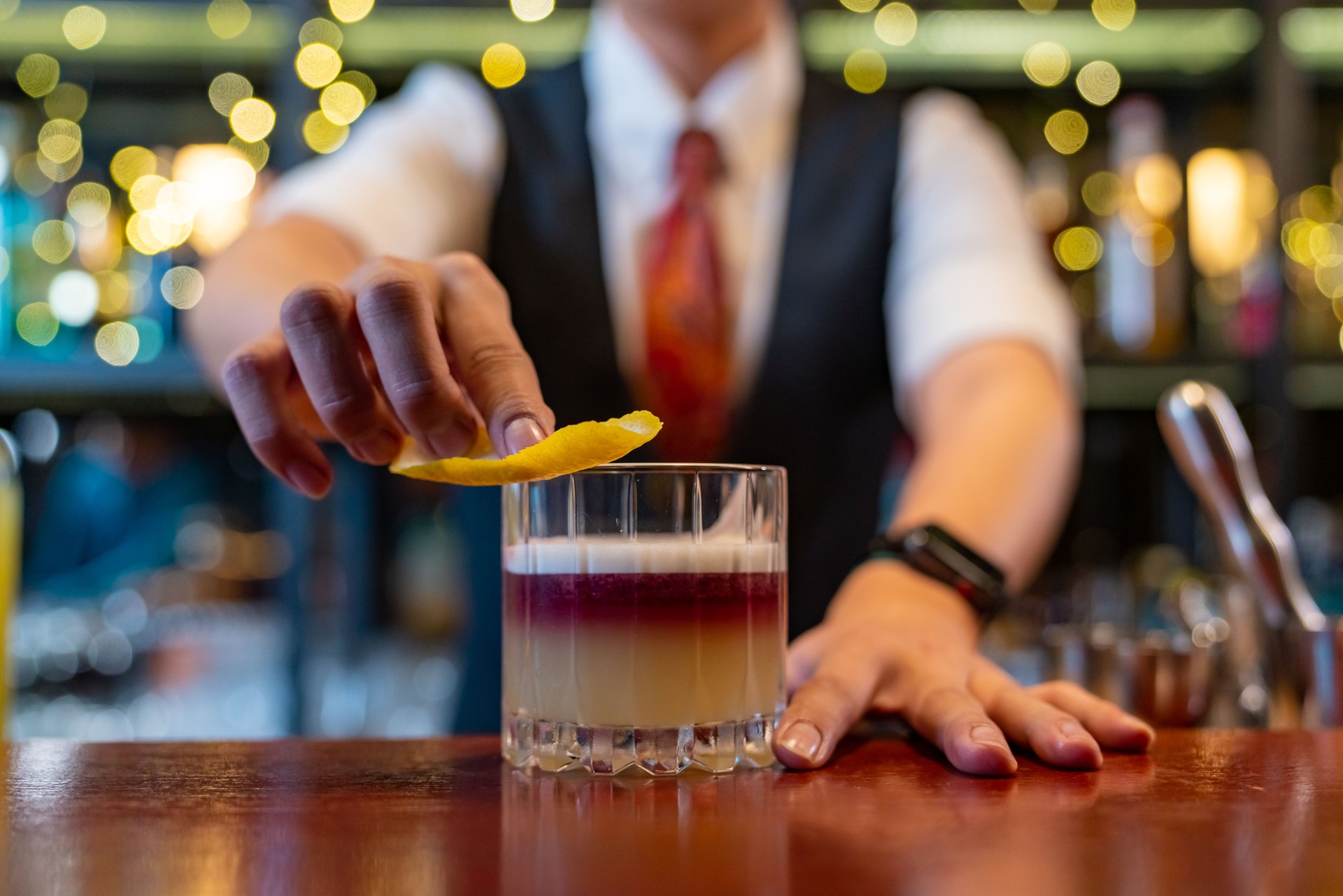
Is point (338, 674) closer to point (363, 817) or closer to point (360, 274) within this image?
point (360, 274)

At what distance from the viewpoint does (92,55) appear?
240 cm

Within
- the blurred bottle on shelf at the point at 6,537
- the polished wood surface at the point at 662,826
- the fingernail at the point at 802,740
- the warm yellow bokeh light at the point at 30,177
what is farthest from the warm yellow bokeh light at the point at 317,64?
the fingernail at the point at 802,740

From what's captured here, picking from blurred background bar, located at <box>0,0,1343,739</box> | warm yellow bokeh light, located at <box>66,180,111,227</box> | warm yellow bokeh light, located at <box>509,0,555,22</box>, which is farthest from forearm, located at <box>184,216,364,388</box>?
warm yellow bokeh light, located at <box>66,180,111,227</box>

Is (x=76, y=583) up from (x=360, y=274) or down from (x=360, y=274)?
down

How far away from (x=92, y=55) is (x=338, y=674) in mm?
1319

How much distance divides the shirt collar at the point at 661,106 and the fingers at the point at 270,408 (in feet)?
3.24

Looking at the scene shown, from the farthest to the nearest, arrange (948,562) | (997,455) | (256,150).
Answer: (256,150)
(997,455)
(948,562)

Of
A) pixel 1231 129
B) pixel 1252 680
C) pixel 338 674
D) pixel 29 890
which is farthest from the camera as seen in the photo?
pixel 1231 129

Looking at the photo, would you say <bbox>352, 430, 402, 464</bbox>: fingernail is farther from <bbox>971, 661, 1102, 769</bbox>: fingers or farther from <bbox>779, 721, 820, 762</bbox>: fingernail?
<bbox>971, 661, 1102, 769</bbox>: fingers

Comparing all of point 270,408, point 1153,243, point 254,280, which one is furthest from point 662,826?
point 1153,243

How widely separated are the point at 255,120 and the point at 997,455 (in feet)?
5.92

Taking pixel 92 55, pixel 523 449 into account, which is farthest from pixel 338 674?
pixel 523 449

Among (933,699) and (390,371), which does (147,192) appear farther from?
(933,699)

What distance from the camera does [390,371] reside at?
0.63 meters
